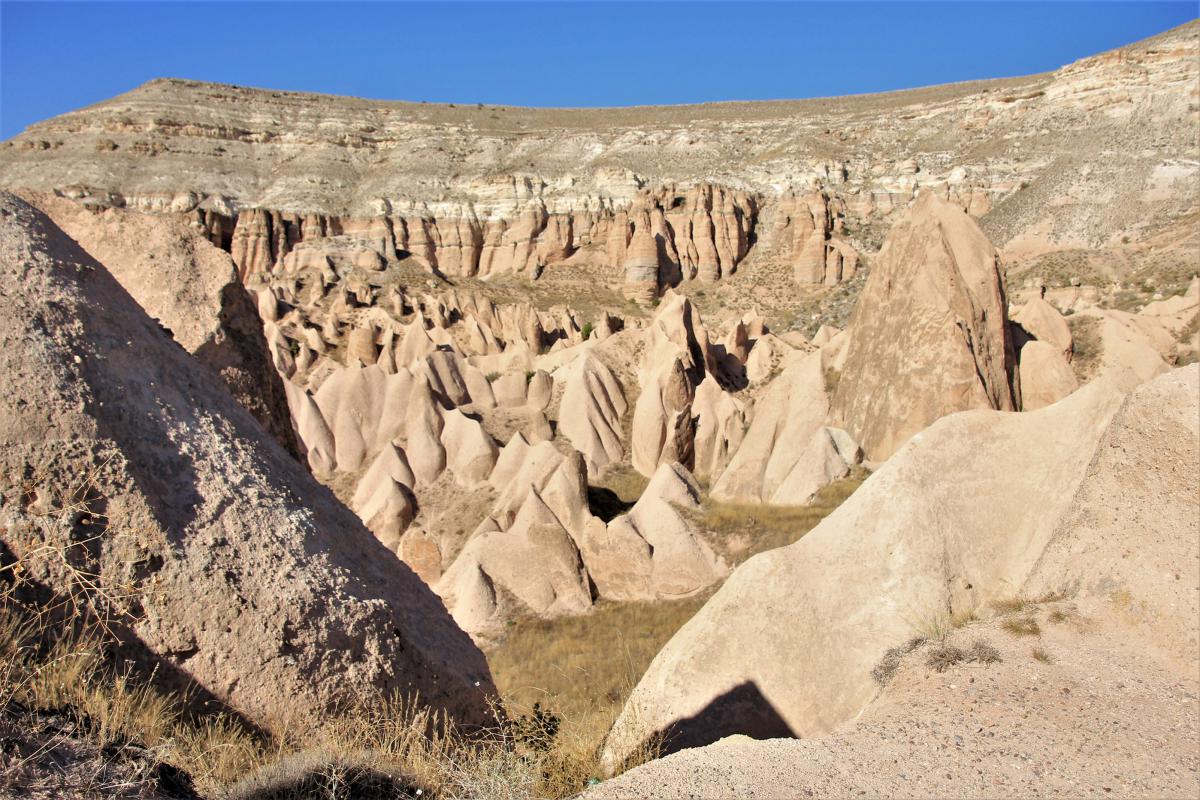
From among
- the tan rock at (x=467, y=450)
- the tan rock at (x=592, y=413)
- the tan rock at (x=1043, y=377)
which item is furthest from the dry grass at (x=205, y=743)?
the tan rock at (x=592, y=413)

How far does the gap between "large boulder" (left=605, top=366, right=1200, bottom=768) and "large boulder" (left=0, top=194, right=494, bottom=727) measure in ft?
6.56

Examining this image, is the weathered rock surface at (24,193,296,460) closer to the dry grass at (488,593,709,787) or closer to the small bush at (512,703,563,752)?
the small bush at (512,703,563,752)

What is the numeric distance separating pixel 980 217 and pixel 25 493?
51.9m

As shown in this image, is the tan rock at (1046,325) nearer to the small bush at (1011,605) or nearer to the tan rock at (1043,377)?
the tan rock at (1043,377)

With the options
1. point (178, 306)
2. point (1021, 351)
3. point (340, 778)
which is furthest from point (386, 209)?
point (340, 778)

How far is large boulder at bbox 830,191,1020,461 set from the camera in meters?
13.1

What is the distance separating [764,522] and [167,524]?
36.1 feet

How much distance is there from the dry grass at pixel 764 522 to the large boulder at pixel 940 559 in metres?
5.57

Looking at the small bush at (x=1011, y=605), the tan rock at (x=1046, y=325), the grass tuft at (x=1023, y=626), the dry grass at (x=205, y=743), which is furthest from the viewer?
the tan rock at (x=1046, y=325)

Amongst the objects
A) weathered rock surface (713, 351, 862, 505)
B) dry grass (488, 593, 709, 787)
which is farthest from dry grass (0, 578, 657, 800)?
weathered rock surface (713, 351, 862, 505)

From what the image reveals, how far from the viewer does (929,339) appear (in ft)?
43.7

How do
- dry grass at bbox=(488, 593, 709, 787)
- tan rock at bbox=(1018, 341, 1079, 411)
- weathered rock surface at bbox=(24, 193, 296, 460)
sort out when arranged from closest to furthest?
weathered rock surface at bbox=(24, 193, 296, 460)
dry grass at bbox=(488, 593, 709, 787)
tan rock at bbox=(1018, 341, 1079, 411)

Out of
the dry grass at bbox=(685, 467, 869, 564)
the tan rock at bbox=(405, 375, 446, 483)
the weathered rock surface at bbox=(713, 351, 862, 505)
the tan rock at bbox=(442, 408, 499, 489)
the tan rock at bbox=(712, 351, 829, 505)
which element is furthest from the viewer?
the tan rock at bbox=(405, 375, 446, 483)

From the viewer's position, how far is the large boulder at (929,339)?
1306 cm
